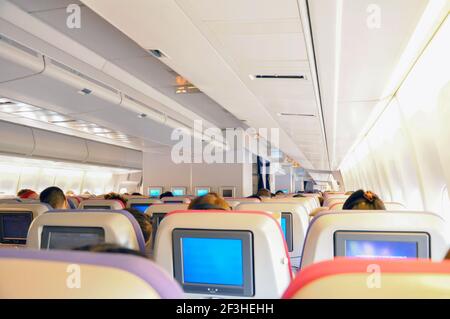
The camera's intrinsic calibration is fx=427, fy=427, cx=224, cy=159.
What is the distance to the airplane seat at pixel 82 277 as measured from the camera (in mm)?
936

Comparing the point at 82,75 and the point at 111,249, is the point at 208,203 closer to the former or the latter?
the point at 111,249

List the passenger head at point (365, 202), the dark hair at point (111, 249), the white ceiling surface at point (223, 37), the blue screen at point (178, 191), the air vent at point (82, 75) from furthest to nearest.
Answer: the blue screen at point (178, 191) → the air vent at point (82, 75) → the passenger head at point (365, 202) → the white ceiling surface at point (223, 37) → the dark hair at point (111, 249)

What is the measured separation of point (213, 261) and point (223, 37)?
2.31m

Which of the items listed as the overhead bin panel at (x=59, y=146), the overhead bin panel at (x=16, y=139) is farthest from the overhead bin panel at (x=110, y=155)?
the overhead bin panel at (x=16, y=139)

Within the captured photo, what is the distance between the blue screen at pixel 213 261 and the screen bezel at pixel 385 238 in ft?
1.80

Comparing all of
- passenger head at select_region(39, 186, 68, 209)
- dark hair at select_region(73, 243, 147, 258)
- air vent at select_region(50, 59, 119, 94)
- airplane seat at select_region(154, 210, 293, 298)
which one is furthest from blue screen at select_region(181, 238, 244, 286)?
air vent at select_region(50, 59, 119, 94)

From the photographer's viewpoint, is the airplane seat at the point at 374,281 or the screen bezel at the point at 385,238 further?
the screen bezel at the point at 385,238

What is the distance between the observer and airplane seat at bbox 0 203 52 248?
4.36 m

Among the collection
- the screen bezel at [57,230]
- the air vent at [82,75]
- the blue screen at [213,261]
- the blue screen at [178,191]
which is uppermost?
the air vent at [82,75]

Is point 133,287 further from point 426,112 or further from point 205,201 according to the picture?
point 426,112

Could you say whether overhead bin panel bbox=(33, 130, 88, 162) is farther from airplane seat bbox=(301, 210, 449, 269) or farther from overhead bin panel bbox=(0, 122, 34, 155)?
airplane seat bbox=(301, 210, 449, 269)

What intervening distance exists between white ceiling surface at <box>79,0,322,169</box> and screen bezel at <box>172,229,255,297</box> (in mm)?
1740

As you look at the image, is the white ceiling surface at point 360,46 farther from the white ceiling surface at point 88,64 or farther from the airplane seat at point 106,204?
the airplane seat at point 106,204
